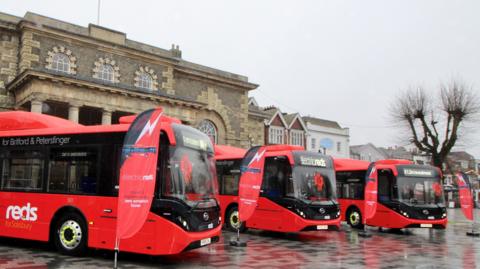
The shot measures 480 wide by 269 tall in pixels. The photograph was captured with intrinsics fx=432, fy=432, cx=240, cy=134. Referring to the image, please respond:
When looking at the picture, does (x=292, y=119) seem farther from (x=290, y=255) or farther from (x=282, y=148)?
(x=290, y=255)

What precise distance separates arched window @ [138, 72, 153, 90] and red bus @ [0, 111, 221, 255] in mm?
17207

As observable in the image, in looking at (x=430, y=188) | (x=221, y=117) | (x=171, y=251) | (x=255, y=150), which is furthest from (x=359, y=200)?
(x=221, y=117)

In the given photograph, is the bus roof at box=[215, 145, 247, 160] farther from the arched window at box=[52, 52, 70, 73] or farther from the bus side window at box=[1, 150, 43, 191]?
the arched window at box=[52, 52, 70, 73]

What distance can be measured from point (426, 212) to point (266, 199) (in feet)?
21.0

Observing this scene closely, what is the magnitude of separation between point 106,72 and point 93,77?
112cm

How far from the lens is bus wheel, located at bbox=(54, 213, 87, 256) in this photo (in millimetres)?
9617

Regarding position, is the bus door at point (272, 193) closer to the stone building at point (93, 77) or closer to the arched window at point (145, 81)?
the stone building at point (93, 77)

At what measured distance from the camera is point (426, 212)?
16375 millimetres

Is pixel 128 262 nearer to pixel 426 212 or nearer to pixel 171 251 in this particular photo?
pixel 171 251

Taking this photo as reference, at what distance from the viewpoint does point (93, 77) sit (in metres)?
25.6

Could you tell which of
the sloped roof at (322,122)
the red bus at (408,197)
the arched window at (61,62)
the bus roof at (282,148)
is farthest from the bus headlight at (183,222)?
the sloped roof at (322,122)

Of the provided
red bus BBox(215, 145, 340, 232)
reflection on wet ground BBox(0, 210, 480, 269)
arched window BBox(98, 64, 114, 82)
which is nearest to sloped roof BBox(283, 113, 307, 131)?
arched window BBox(98, 64, 114, 82)

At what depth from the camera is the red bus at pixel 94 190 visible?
885 cm

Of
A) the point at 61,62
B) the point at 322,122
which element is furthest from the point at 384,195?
the point at 322,122
